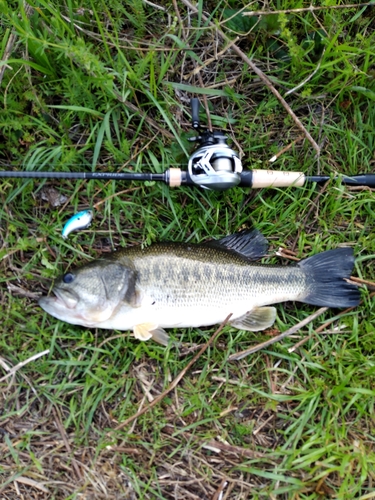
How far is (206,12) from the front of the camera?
11.4 feet

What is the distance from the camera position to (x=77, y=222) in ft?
10.5

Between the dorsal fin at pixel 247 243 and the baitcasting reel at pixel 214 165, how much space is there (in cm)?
41

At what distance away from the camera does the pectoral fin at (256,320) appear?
3.14 meters

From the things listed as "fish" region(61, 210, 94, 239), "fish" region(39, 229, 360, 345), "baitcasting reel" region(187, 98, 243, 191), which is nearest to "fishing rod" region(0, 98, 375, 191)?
"baitcasting reel" region(187, 98, 243, 191)

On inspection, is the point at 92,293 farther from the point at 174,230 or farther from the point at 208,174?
the point at 208,174

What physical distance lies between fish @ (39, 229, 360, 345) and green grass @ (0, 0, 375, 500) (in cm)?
17

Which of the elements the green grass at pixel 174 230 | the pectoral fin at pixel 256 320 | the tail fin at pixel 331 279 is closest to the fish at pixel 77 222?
the green grass at pixel 174 230

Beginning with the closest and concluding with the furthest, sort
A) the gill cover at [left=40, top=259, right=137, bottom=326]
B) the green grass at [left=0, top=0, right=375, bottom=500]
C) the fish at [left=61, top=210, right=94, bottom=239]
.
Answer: the gill cover at [left=40, top=259, right=137, bottom=326]
the green grass at [left=0, top=0, right=375, bottom=500]
the fish at [left=61, top=210, right=94, bottom=239]

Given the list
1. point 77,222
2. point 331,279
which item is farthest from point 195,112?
point 331,279

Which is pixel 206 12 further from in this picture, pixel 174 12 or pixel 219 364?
pixel 219 364

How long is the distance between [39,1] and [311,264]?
272cm

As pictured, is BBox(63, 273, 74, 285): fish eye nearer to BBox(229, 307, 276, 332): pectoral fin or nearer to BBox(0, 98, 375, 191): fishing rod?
BBox(0, 98, 375, 191): fishing rod

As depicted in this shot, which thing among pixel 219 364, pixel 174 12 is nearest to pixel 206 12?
pixel 174 12

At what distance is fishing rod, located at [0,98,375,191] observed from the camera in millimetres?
2979
